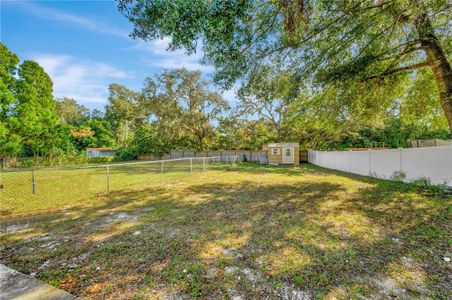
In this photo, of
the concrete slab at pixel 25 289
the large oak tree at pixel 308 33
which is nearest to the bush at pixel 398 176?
the large oak tree at pixel 308 33

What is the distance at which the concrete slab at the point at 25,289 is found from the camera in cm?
171

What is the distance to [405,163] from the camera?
286 inches

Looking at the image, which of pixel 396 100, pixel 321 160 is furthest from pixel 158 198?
pixel 321 160

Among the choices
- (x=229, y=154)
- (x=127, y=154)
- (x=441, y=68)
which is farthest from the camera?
(x=127, y=154)

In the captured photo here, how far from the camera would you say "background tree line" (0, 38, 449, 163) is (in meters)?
7.22

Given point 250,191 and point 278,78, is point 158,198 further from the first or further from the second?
point 278,78

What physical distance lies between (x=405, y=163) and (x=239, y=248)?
7682 mm

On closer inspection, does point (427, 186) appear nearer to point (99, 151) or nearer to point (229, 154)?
point (229, 154)

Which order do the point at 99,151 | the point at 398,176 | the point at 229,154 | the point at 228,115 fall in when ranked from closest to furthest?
the point at 398,176 < the point at 228,115 < the point at 229,154 < the point at 99,151

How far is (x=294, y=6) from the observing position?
3764 millimetres

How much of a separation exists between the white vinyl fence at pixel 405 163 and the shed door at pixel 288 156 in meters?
5.96

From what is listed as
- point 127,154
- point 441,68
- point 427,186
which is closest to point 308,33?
point 441,68

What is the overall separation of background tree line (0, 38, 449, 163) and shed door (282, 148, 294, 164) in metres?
2.04

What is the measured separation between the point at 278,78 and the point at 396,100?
591 centimetres
